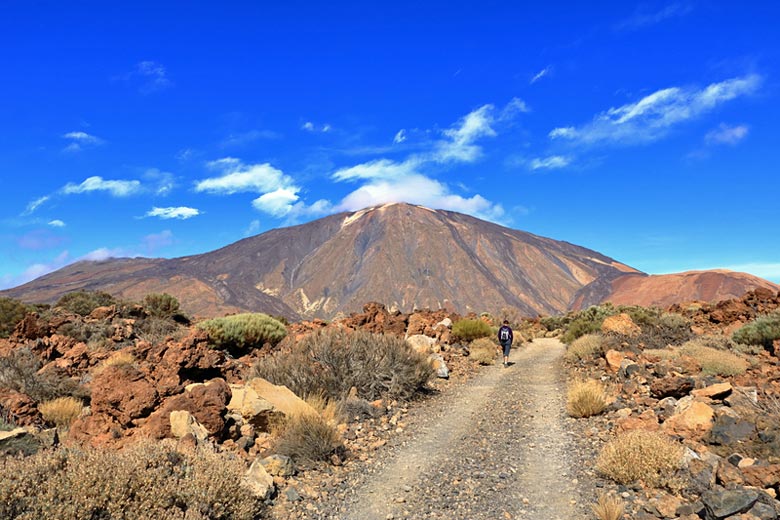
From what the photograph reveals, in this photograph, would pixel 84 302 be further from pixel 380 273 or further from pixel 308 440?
pixel 380 273

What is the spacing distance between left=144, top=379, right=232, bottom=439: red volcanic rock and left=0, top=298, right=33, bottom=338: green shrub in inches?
491

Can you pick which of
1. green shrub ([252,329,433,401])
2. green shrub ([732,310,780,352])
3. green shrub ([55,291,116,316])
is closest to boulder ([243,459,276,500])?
green shrub ([252,329,433,401])

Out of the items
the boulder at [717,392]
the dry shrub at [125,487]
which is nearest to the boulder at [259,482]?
the dry shrub at [125,487]

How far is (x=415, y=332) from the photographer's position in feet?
61.2

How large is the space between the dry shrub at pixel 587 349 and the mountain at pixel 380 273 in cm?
8642

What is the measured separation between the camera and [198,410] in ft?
20.9

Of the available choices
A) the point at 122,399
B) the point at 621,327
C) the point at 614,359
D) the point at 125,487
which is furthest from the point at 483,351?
the point at 125,487

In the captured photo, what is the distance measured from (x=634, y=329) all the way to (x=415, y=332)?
786 centimetres

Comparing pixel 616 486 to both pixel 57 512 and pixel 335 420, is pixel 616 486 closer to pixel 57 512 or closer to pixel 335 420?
pixel 335 420

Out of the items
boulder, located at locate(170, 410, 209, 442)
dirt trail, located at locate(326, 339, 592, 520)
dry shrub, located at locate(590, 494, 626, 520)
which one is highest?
boulder, located at locate(170, 410, 209, 442)

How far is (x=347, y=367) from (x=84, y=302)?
17191 millimetres

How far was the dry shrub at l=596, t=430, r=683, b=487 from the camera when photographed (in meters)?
5.36

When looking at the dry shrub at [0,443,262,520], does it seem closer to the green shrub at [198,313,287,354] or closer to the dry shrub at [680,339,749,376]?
the green shrub at [198,313,287,354]

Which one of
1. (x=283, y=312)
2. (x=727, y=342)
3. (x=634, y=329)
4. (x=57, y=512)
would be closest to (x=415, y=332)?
(x=634, y=329)
